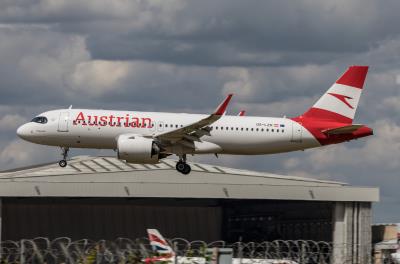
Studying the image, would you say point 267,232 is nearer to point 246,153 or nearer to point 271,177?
point 271,177

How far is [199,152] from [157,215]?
1222 inches

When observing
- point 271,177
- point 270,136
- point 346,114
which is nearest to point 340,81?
point 346,114

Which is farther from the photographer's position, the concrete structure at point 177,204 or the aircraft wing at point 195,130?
the concrete structure at point 177,204

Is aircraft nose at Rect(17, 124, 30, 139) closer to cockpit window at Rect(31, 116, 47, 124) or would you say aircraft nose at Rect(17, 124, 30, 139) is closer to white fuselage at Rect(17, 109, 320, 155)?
white fuselage at Rect(17, 109, 320, 155)

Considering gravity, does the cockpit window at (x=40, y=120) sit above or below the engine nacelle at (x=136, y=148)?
above

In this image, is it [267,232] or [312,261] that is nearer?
[312,261]

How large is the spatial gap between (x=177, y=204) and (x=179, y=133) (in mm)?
33814

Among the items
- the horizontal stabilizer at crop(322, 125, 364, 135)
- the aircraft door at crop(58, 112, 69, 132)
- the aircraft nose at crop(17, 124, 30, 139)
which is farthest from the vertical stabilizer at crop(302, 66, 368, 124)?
the aircraft nose at crop(17, 124, 30, 139)

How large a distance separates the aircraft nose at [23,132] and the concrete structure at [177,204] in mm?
14096

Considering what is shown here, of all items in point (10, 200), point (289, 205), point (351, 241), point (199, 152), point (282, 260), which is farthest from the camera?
point (289, 205)

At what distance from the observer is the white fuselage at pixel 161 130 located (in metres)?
62.1

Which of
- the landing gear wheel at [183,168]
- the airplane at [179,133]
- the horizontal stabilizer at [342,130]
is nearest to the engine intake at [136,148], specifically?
the airplane at [179,133]

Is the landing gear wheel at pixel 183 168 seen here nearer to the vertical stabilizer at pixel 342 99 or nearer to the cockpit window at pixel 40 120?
the vertical stabilizer at pixel 342 99

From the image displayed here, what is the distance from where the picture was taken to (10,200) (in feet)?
272
